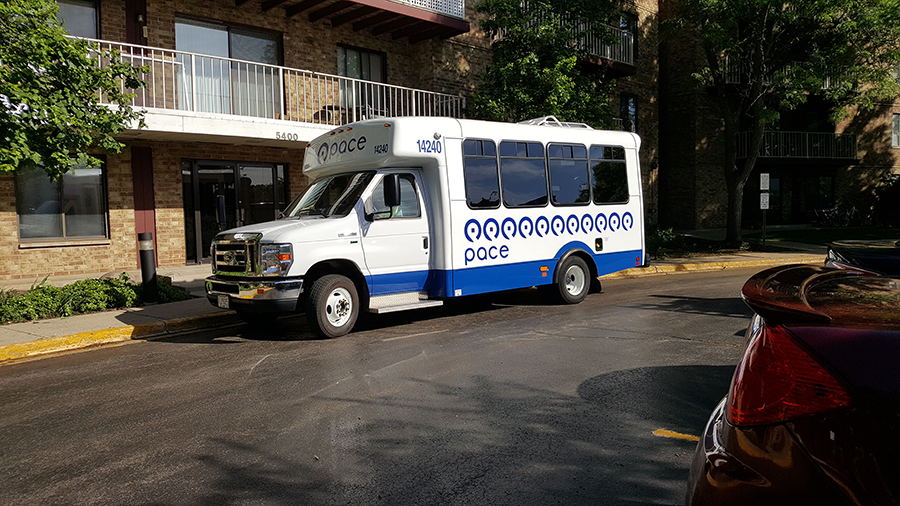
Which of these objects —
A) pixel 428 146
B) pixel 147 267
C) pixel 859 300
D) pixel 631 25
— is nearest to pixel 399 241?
pixel 428 146

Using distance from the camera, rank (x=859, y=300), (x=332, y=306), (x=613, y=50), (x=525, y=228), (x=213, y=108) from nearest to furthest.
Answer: (x=859, y=300)
(x=332, y=306)
(x=525, y=228)
(x=213, y=108)
(x=613, y=50)

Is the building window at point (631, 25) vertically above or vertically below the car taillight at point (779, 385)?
above

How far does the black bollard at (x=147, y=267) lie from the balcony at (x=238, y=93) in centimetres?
371

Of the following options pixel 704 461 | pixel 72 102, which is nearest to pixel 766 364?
pixel 704 461

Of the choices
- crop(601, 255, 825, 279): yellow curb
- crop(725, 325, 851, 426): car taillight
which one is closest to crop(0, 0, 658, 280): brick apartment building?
crop(601, 255, 825, 279): yellow curb

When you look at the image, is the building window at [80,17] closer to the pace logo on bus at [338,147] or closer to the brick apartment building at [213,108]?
the brick apartment building at [213,108]

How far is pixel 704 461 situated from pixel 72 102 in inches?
379

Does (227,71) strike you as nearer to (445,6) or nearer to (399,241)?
(445,6)

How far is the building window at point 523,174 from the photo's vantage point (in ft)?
32.0

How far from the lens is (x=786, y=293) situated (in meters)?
2.17

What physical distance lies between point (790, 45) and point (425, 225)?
691 inches

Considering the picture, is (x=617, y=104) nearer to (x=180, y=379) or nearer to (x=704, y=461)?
(x=180, y=379)

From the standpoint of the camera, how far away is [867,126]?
32500 mm

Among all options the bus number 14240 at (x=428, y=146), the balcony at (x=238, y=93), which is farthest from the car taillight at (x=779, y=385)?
the balcony at (x=238, y=93)
